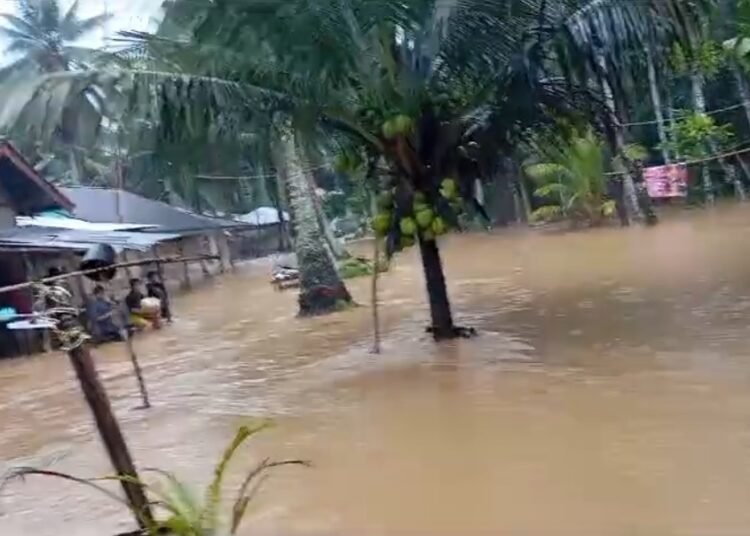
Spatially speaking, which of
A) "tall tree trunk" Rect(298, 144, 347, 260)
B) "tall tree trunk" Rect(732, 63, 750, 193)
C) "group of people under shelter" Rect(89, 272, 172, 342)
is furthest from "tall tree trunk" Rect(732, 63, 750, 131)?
"group of people under shelter" Rect(89, 272, 172, 342)

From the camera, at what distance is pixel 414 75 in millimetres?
10406

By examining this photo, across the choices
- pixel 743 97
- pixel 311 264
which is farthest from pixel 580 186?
pixel 311 264

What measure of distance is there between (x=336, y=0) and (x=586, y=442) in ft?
17.5

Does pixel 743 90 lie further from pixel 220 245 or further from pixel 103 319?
pixel 103 319

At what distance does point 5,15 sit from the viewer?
129ft

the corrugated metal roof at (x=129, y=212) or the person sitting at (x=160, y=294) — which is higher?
the corrugated metal roof at (x=129, y=212)

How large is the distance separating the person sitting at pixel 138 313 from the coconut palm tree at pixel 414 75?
27.3 feet

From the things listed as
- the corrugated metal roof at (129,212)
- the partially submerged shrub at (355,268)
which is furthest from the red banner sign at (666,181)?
the corrugated metal roof at (129,212)

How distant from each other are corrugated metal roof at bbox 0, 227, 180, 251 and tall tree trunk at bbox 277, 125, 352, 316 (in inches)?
122

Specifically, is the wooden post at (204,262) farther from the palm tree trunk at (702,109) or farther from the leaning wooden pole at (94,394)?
the leaning wooden pole at (94,394)

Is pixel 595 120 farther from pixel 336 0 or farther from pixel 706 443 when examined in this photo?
pixel 706 443

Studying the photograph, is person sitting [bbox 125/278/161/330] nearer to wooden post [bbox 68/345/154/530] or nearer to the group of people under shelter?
the group of people under shelter

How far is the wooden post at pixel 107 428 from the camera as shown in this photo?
4.77 meters

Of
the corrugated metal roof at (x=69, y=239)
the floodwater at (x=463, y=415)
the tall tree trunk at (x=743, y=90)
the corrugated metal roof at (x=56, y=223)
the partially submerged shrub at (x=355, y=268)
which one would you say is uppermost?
the tall tree trunk at (x=743, y=90)
